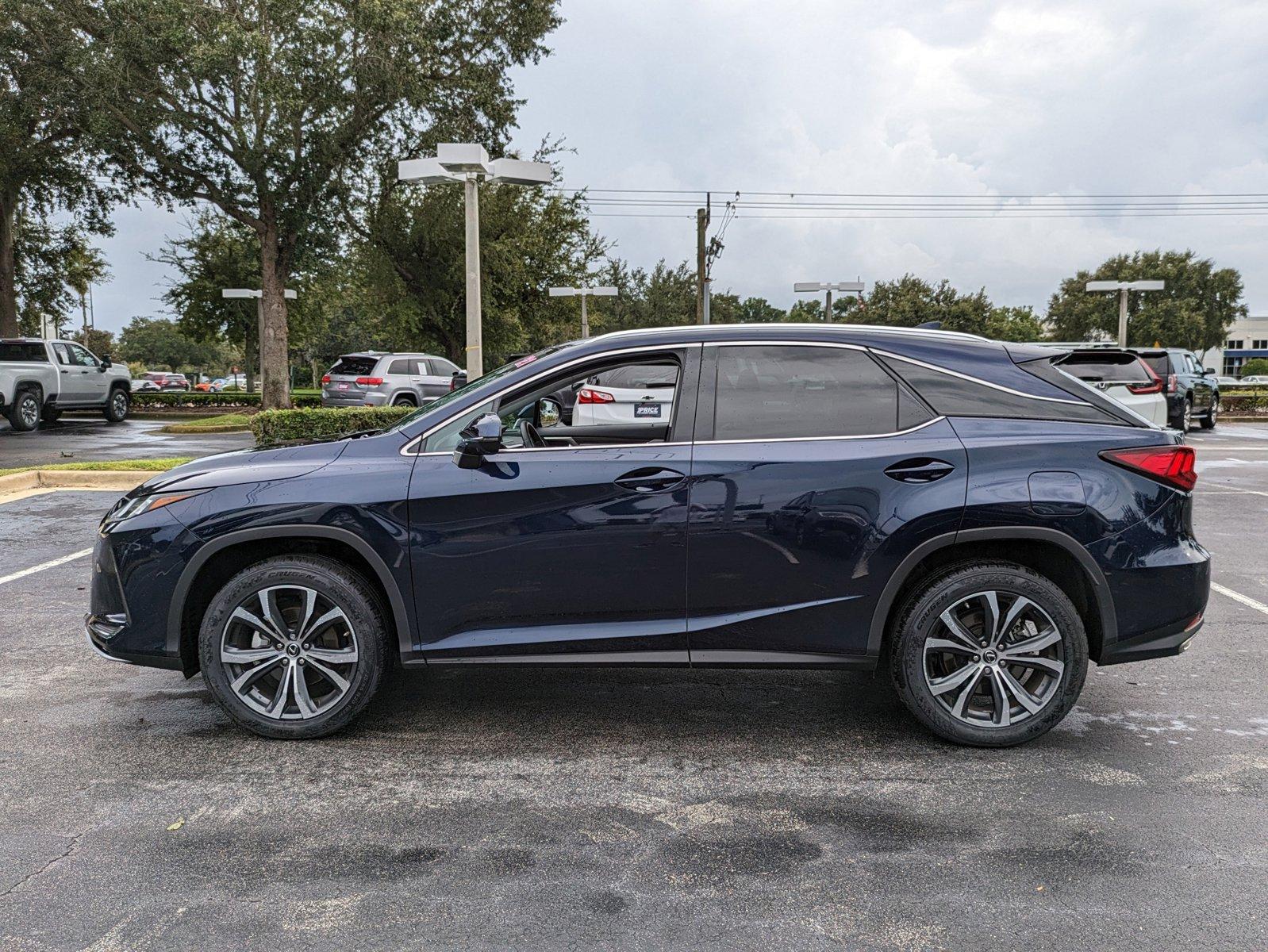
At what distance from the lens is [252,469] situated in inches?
159

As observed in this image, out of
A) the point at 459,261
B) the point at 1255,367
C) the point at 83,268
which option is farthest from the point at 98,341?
the point at 1255,367

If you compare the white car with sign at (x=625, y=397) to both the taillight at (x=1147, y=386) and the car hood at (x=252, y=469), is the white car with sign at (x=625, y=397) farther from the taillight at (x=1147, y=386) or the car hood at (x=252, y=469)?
the taillight at (x=1147, y=386)

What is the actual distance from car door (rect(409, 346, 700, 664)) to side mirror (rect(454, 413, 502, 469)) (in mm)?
43

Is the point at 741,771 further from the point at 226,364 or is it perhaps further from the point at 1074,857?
the point at 226,364

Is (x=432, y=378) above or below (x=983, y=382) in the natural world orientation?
above

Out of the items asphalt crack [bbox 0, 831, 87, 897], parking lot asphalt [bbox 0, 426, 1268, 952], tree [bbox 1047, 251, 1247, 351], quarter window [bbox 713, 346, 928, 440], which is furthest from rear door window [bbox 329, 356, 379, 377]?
tree [bbox 1047, 251, 1247, 351]

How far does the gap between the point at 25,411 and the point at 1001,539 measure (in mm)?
22910

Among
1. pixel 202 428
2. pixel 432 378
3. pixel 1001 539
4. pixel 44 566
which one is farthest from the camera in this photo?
pixel 432 378

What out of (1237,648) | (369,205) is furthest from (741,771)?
(369,205)

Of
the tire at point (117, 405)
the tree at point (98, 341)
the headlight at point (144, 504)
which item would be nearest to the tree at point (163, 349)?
the tree at point (98, 341)

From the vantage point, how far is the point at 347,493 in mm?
3908

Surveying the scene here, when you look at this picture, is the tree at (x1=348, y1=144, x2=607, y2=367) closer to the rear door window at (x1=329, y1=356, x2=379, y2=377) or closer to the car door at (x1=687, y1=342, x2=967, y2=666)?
the rear door window at (x1=329, y1=356, x2=379, y2=377)

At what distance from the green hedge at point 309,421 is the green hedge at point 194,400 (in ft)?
55.4

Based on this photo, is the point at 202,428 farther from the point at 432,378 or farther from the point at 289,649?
the point at 289,649
